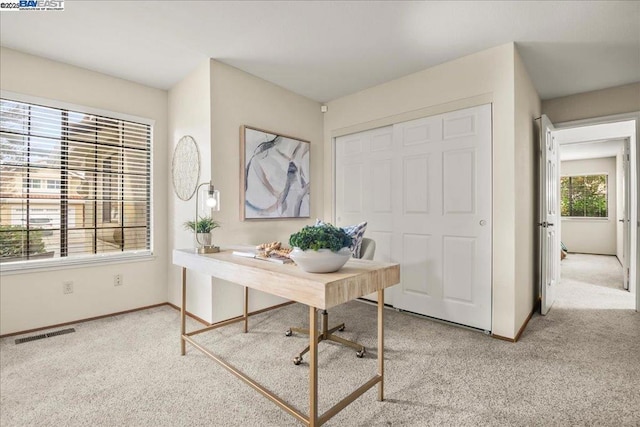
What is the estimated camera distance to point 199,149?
304cm


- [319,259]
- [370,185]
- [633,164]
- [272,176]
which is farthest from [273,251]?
[633,164]

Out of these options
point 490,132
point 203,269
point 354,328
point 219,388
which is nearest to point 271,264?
point 203,269

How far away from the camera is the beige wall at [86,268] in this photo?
271 centimetres

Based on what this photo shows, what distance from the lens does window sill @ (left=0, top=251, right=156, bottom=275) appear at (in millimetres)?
2699

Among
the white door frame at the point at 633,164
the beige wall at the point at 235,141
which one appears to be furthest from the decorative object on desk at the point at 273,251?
the white door frame at the point at 633,164

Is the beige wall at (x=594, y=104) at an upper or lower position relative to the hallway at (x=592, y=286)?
upper

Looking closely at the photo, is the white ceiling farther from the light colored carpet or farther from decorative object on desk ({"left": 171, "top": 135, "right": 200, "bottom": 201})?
the light colored carpet

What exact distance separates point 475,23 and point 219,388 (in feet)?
10.3

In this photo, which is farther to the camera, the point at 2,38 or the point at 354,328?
the point at 354,328

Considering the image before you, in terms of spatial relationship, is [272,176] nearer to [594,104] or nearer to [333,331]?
[333,331]

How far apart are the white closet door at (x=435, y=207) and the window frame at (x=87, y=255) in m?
2.42

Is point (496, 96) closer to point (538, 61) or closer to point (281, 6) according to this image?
point (538, 61)

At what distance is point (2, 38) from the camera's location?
2.51 meters

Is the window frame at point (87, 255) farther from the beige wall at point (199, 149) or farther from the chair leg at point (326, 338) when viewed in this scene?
the chair leg at point (326, 338)
